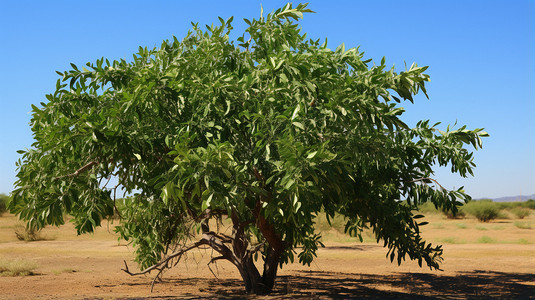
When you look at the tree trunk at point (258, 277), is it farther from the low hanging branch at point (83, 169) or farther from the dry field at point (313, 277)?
the low hanging branch at point (83, 169)

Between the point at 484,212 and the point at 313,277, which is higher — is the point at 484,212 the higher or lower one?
the higher one

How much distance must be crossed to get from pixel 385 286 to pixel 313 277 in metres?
2.65

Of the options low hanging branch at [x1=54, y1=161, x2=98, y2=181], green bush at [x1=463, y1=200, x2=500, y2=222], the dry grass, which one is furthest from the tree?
green bush at [x1=463, y1=200, x2=500, y2=222]

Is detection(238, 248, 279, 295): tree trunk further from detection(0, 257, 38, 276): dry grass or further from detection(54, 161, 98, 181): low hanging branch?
Answer: detection(0, 257, 38, 276): dry grass

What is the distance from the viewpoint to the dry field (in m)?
12.3

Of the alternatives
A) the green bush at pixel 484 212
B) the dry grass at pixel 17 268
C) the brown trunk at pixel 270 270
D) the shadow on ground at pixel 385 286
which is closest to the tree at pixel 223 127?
the brown trunk at pixel 270 270

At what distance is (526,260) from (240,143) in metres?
16.2

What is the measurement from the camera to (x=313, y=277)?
1575 cm

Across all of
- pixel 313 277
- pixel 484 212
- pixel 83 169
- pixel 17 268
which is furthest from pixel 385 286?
pixel 484 212

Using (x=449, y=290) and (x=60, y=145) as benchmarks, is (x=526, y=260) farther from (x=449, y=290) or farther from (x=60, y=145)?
(x=60, y=145)

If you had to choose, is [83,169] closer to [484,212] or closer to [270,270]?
[270,270]

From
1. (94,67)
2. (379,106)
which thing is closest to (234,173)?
(379,106)

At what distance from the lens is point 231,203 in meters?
7.13

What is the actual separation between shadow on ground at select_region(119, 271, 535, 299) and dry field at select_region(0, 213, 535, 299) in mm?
22
